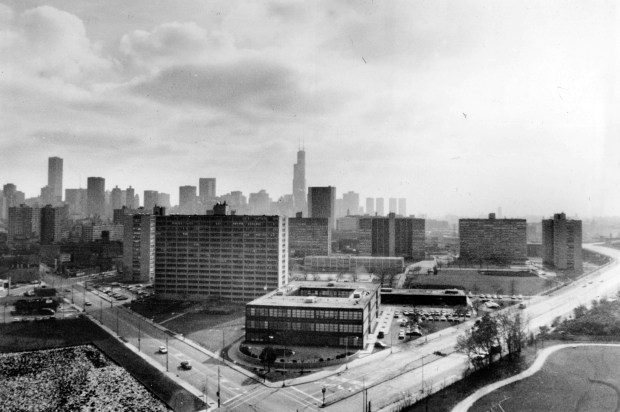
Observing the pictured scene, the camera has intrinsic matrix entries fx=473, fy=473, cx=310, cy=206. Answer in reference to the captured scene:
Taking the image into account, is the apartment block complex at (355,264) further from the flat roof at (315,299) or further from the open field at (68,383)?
the open field at (68,383)

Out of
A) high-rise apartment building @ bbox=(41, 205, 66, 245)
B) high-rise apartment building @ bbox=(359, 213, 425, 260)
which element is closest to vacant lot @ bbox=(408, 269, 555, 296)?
high-rise apartment building @ bbox=(359, 213, 425, 260)

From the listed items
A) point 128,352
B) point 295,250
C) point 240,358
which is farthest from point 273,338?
point 295,250

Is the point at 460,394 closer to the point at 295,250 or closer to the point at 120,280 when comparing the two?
the point at 120,280

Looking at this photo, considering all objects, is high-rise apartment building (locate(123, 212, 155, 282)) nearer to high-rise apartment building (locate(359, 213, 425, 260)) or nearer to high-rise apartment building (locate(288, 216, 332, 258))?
high-rise apartment building (locate(288, 216, 332, 258))

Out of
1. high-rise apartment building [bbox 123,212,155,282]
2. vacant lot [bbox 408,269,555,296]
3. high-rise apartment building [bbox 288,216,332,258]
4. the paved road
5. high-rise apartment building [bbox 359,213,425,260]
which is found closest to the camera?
the paved road

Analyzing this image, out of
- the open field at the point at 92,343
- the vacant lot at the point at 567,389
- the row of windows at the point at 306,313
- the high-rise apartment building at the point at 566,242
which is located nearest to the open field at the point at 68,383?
the open field at the point at 92,343

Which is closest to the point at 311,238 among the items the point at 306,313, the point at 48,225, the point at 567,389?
the point at 48,225

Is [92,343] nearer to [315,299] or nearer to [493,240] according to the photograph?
[315,299]
